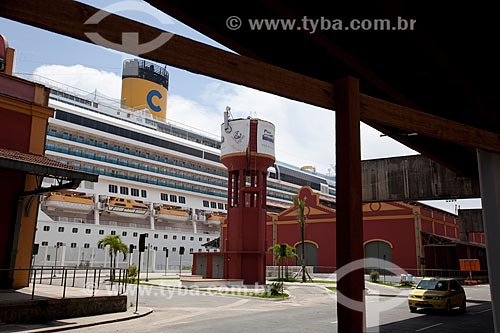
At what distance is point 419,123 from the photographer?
217 inches

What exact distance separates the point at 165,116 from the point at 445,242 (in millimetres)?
54160

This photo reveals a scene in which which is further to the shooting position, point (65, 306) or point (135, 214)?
point (135, 214)

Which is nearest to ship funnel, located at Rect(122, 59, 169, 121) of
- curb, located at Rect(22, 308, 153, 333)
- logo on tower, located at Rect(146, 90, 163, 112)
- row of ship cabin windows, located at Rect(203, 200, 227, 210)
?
logo on tower, located at Rect(146, 90, 163, 112)

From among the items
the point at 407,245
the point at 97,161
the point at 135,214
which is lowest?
the point at 407,245

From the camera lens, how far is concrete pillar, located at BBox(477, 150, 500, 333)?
7.83m

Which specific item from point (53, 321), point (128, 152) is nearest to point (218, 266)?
point (53, 321)

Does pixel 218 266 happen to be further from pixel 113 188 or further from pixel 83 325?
pixel 113 188

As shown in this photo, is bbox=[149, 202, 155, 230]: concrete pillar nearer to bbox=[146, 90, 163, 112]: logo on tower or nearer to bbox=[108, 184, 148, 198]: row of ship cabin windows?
bbox=[108, 184, 148, 198]: row of ship cabin windows

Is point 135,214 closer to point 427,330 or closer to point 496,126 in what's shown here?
point 427,330

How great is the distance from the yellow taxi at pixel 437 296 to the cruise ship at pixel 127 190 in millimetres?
28621

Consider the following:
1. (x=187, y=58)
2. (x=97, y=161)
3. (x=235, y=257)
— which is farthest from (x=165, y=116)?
(x=187, y=58)

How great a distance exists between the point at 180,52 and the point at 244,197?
99.2 ft

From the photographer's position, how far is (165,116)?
79938 millimetres

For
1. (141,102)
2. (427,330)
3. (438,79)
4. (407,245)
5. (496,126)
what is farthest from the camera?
(141,102)
